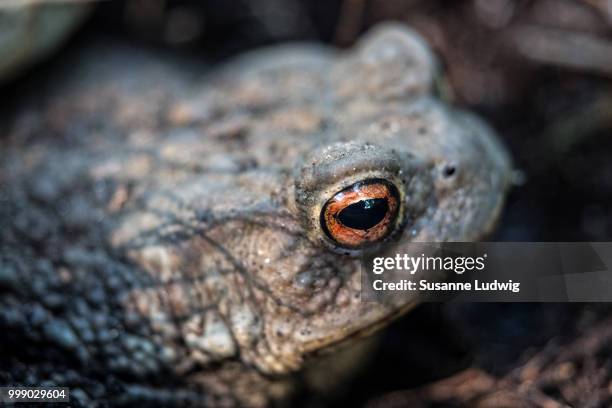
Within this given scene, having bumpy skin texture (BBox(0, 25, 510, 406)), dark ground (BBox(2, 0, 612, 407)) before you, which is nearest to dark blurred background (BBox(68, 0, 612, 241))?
dark ground (BBox(2, 0, 612, 407))

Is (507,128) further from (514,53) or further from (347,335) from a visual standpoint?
(347,335)

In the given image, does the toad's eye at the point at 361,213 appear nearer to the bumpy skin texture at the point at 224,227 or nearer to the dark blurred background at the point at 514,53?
the bumpy skin texture at the point at 224,227

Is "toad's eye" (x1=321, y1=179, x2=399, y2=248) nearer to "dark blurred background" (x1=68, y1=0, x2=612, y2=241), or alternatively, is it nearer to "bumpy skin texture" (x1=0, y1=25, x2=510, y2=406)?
"bumpy skin texture" (x1=0, y1=25, x2=510, y2=406)

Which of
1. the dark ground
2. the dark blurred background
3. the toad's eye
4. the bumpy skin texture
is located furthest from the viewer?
the dark blurred background

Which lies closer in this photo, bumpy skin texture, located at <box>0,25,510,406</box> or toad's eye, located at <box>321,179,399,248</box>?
toad's eye, located at <box>321,179,399,248</box>

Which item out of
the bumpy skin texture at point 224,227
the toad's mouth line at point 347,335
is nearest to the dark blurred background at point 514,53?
the bumpy skin texture at point 224,227

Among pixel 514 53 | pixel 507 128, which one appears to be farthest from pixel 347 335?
pixel 514 53
